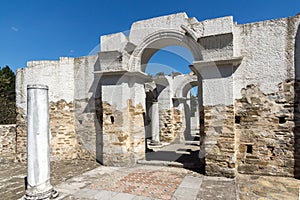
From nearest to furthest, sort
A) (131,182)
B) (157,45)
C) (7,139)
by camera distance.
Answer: (131,182) < (157,45) < (7,139)

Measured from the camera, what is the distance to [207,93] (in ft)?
15.0

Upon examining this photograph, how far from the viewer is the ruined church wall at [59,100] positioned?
20.8 feet

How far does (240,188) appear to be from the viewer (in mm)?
3715

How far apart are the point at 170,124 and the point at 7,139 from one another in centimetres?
754

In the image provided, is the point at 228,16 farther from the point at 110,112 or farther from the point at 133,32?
the point at 110,112

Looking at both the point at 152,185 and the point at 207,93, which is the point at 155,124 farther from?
the point at 152,185

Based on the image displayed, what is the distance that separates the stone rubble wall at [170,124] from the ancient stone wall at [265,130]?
582cm

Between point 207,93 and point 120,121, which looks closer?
point 207,93

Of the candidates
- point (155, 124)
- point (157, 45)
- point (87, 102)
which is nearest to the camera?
point (157, 45)

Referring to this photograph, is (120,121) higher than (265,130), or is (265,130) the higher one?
(120,121)

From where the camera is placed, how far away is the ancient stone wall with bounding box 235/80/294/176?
4.26 metres

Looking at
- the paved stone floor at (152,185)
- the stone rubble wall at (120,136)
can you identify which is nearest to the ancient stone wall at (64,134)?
the paved stone floor at (152,185)

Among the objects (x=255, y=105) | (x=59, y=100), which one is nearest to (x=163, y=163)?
(x=255, y=105)

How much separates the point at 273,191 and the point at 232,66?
2.80 metres
